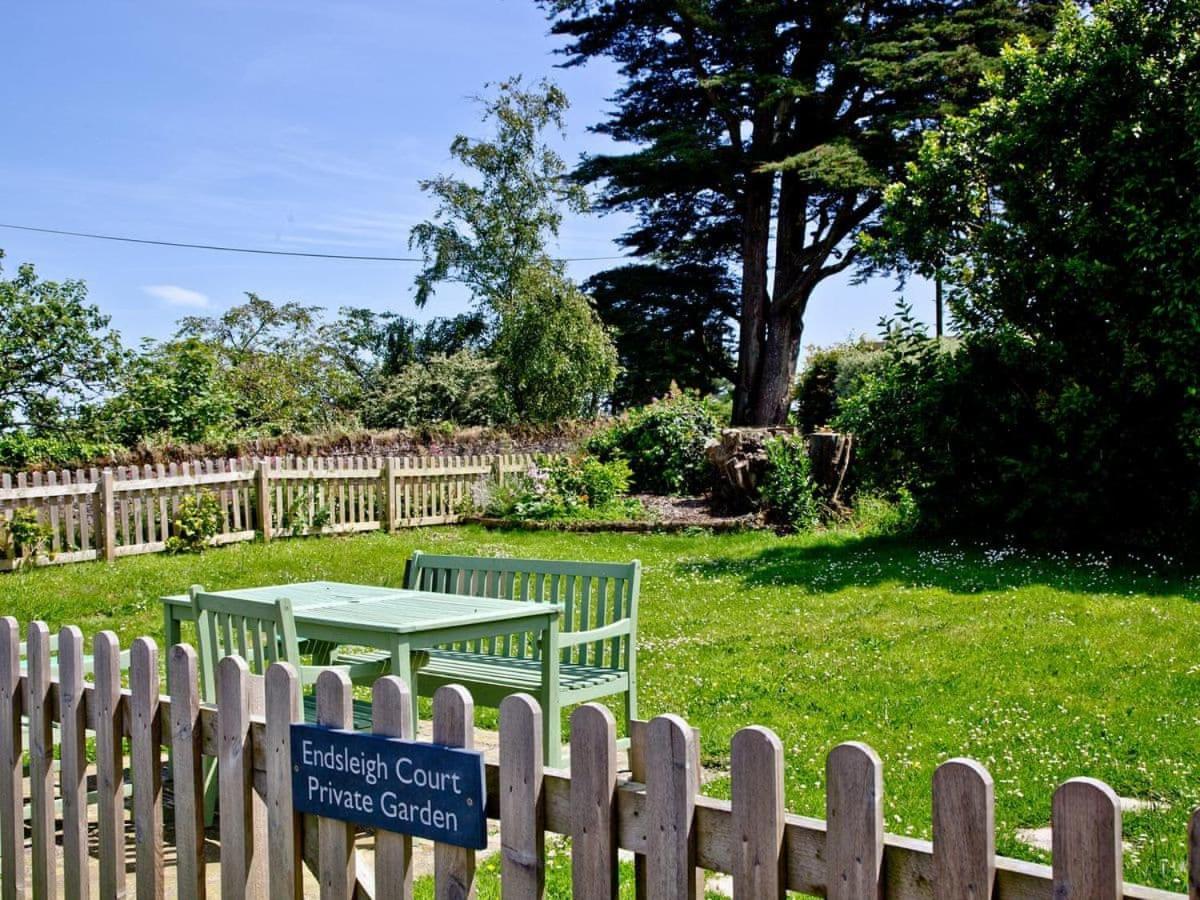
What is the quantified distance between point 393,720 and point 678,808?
71 centimetres

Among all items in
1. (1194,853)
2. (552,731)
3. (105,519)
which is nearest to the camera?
(1194,853)

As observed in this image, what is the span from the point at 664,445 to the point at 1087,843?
18.3 meters

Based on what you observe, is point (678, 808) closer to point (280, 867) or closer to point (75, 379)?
point (280, 867)

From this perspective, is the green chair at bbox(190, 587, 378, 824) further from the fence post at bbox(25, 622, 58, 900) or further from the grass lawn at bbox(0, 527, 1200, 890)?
the grass lawn at bbox(0, 527, 1200, 890)

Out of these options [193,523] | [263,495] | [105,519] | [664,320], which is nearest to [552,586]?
[105,519]

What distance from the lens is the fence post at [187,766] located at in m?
2.84

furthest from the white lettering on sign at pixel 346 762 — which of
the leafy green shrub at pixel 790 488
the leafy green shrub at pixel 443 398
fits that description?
the leafy green shrub at pixel 443 398

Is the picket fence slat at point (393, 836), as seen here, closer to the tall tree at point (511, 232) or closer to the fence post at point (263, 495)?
the fence post at point (263, 495)

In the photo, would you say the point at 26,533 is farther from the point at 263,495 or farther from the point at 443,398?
the point at 443,398

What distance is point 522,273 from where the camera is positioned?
3105 cm

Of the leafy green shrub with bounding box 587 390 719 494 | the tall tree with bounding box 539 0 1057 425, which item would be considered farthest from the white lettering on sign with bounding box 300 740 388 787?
the tall tree with bounding box 539 0 1057 425

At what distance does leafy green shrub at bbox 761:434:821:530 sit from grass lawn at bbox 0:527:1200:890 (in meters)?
0.95

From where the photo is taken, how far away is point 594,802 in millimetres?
2143

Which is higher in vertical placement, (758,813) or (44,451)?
(44,451)
